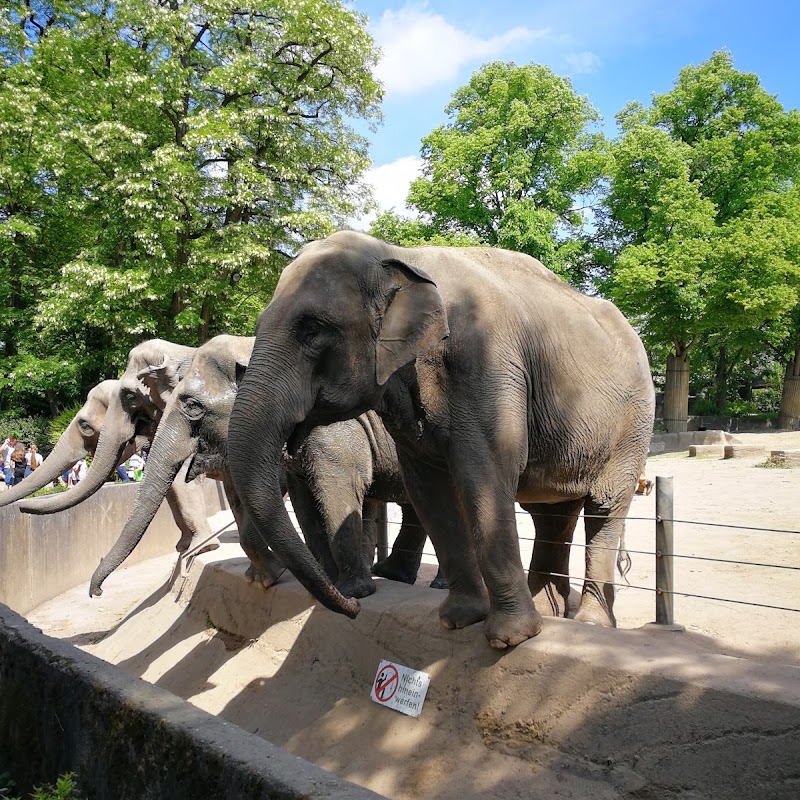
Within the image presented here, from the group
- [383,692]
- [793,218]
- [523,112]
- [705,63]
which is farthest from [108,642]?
[705,63]

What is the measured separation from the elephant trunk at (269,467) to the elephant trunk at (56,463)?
6878 millimetres

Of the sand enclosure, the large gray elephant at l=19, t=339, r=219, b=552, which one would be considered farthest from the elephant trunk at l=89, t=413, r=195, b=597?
the large gray elephant at l=19, t=339, r=219, b=552

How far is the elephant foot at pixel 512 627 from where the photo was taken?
13.3 feet

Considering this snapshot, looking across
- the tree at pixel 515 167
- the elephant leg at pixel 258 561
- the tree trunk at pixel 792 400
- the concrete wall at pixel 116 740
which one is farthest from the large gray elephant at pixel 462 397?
the tree trunk at pixel 792 400

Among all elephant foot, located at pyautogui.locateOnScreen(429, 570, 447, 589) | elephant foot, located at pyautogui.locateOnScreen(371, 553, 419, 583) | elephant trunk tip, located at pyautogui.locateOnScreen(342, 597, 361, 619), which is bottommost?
elephant foot, located at pyautogui.locateOnScreen(429, 570, 447, 589)

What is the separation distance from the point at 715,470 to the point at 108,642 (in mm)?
16404

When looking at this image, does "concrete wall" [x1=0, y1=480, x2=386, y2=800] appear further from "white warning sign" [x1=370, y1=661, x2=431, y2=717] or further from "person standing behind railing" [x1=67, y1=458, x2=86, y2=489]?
"person standing behind railing" [x1=67, y1=458, x2=86, y2=489]

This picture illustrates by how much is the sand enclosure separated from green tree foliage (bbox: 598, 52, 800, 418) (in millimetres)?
21073

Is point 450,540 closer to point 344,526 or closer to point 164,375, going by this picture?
point 344,526

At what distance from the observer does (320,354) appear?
3520 millimetres

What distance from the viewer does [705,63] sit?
32750 millimetres

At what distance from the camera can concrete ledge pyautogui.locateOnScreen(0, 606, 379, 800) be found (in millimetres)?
2439

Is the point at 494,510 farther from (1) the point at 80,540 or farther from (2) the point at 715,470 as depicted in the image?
(2) the point at 715,470

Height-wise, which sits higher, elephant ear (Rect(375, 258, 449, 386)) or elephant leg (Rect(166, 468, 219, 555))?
elephant ear (Rect(375, 258, 449, 386))
